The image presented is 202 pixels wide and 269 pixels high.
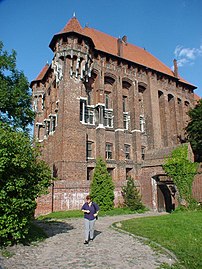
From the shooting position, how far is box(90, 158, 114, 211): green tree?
66.5 ft

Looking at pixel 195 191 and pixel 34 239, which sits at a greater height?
pixel 195 191

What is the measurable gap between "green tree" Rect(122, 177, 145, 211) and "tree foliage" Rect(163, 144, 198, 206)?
3355mm

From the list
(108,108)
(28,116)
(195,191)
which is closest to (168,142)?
(108,108)

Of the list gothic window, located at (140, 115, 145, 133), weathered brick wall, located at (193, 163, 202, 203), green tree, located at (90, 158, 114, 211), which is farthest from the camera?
gothic window, located at (140, 115, 145, 133)

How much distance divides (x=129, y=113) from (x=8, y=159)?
2360 centimetres

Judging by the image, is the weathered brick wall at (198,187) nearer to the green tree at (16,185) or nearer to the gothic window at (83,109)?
the gothic window at (83,109)

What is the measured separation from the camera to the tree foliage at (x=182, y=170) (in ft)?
64.8

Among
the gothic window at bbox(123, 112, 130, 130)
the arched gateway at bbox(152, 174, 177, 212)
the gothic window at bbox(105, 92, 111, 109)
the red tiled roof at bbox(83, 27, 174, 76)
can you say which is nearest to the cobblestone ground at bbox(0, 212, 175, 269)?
the arched gateway at bbox(152, 174, 177, 212)

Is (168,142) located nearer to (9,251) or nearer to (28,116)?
(28,116)

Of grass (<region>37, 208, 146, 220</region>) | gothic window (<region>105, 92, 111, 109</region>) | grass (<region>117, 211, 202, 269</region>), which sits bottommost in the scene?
grass (<region>37, 208, 146, 220</region>)

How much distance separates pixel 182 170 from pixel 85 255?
1513 centimetres

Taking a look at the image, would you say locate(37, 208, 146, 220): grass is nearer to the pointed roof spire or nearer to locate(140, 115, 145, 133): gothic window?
locate(140, 115, 145, 133): gothic window

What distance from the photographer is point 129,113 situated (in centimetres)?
2984

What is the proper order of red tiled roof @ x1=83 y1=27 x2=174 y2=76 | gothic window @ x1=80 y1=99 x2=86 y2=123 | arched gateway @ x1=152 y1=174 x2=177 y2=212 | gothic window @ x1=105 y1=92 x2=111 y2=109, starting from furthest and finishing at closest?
red tiled roof @ x1=83 y1=27 x2=174 y2=76
gothic window @ x1=105 y1=92 x2=111 y2=109
gothic window @ x1=80 y1=99 x2=86 y2=123
arched gateway @ x1=152 y1=174 x2=177 y2=212
